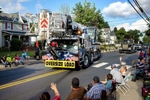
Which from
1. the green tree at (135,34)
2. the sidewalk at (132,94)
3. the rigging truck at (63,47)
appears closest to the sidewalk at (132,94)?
the sidewalk at (132,94)

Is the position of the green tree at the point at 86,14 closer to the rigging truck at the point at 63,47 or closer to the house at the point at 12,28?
the house at the point at 12,28

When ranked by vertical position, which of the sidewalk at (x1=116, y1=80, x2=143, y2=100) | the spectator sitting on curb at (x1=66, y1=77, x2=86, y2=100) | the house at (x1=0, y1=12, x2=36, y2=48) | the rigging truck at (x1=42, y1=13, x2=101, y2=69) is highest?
the house at (x1=0, y1=12, x2=36, y2=48)

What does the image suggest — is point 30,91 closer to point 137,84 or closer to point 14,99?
point 14,99

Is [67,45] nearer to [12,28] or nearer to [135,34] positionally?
[12,28]

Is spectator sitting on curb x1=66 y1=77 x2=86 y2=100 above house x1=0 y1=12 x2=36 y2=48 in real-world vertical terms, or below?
below

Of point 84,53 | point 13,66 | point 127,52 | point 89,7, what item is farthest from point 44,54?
point 89,7

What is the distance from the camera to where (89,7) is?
4900 centimetres

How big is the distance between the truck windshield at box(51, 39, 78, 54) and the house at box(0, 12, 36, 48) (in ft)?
82.0

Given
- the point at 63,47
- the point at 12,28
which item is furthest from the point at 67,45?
the point at 12,28

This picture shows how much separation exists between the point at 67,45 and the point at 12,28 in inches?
1186

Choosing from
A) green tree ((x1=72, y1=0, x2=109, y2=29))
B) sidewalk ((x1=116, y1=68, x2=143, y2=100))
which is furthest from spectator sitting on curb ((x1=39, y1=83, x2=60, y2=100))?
green tree ((x1=72, y1=0, x2=109, y2=29))

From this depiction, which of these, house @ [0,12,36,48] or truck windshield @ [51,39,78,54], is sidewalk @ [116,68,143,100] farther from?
house @ [0,12,36,48]

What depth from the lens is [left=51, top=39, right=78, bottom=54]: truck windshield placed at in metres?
13.3

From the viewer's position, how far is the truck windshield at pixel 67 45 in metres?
13.3
